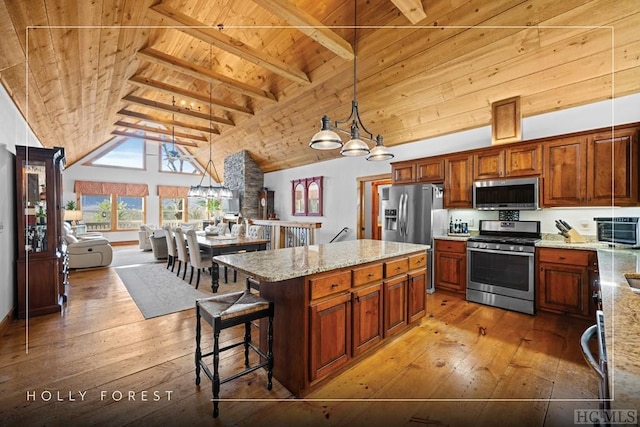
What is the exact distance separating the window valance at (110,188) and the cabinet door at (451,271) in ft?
33.4

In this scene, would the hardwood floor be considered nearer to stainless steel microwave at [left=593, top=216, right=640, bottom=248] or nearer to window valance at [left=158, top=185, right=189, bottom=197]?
stainless steel microwave at [left=593, top=216, right=640, bottom=248]

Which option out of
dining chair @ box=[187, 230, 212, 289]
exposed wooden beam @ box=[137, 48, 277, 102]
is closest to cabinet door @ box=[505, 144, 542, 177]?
exposed wooden beam @ box=[137, 48, 277, 102]

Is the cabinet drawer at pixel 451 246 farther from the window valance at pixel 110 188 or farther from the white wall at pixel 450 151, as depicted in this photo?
the window valance at pixel 110 188

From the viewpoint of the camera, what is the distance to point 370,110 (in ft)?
15.6

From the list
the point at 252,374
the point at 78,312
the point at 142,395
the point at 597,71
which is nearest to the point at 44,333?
the point at 78,312

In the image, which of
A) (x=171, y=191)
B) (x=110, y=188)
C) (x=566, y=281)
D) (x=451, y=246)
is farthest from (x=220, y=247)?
(x=110, y=188)

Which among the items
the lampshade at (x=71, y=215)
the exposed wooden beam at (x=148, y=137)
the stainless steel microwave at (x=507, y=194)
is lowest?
the lampshade at (x=71, y=215)

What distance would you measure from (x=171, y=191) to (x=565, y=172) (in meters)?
11.3

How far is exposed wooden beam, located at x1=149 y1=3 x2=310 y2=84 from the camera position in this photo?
272cm

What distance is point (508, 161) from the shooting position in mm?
3621

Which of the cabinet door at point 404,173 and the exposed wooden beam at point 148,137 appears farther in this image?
the exposed wooden beam at point 148,137

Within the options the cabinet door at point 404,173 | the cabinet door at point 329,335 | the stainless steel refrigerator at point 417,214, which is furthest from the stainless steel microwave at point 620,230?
the cabinet door at point 329,335

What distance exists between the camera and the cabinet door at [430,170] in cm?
425

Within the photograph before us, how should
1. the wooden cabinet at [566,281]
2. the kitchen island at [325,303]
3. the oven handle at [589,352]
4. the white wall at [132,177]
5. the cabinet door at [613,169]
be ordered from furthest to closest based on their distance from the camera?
the white wall at [132,177] < the wooden cabinet at [566,281] < the cabinet door at [613,169] < the kitchen island at [325,303] < the oven handle at [589,352]
